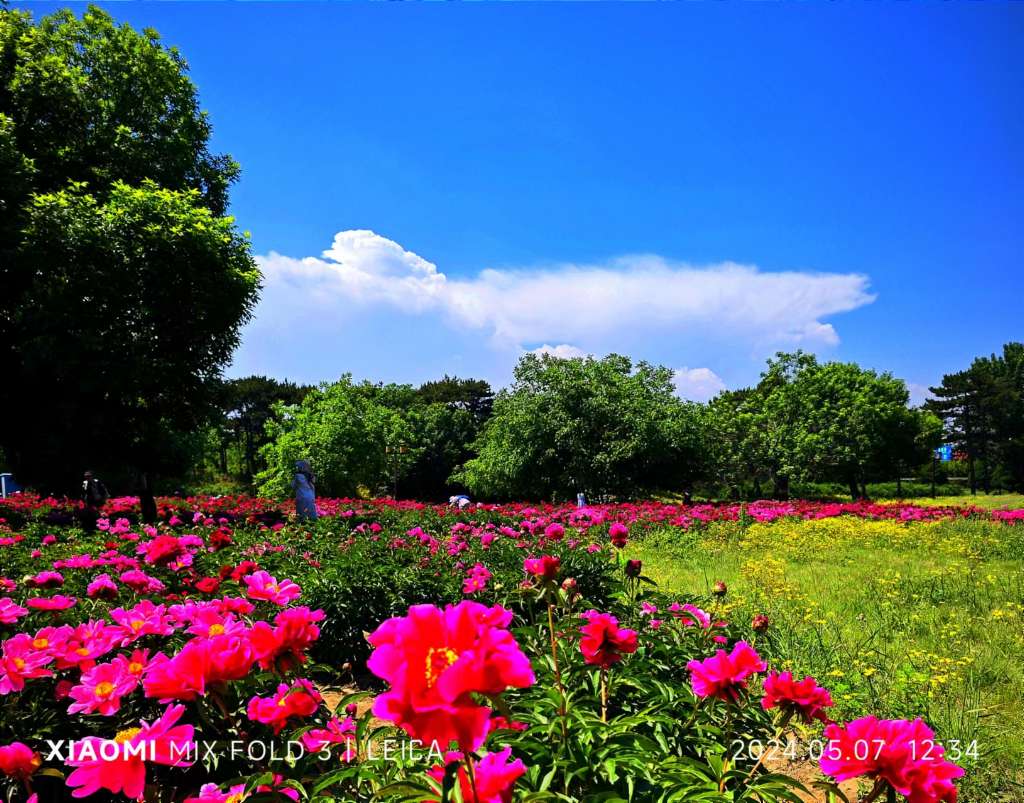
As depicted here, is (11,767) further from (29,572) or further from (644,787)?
(29,572)

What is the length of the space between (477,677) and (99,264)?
14.0 meters

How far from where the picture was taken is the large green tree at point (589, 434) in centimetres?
2072

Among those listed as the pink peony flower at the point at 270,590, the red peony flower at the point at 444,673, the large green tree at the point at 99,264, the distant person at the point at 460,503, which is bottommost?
the distant person at the point at 460,503

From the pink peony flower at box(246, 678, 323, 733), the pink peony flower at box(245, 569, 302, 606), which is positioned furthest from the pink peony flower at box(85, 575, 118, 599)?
the pink peony flower at box(246, 678, 323, 733)

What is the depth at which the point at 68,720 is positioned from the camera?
6.00 feet

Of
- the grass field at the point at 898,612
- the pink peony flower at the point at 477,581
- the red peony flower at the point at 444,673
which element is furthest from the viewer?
the pink peony flower at the point at 477,581

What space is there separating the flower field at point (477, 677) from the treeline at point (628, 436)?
12457mm

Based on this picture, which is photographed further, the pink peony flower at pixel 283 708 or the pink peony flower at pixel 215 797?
→ the pink peony flower at pixel 283 708

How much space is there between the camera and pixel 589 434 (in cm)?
2130

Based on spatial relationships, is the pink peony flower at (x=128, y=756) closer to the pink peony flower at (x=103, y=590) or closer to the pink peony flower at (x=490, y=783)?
the pink peony flower at (x=490, y=783)

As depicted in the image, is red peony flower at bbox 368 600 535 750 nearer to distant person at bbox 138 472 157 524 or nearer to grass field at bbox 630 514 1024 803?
grass field at bbox 630 514 1024 803

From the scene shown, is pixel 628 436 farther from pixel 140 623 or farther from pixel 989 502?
pixel 989 502

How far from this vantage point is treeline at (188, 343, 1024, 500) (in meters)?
21.2

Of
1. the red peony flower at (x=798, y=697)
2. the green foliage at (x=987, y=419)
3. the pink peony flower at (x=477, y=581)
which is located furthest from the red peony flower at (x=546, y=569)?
the green foliage at (x=987, y=419)
